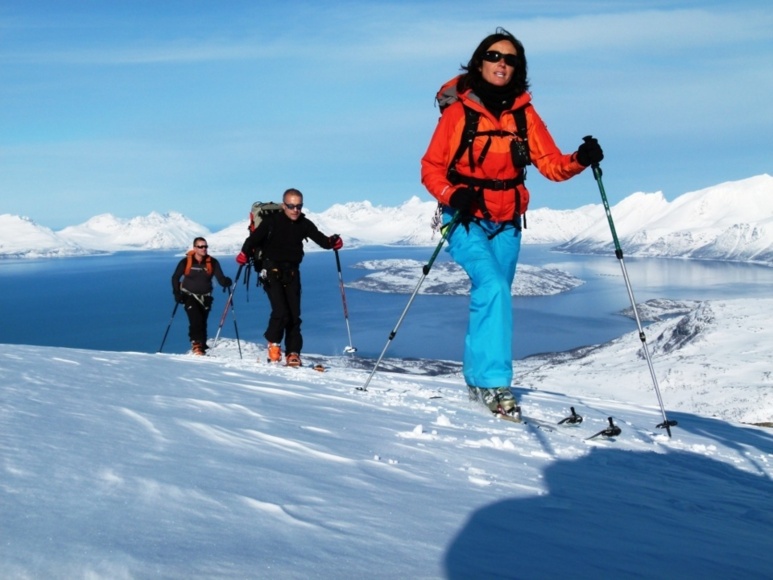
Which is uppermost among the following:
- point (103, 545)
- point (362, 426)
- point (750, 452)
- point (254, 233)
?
point (254, 233)

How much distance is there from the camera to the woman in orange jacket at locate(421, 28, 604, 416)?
5609 millimetres

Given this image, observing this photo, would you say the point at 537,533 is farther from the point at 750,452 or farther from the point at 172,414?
the point at 750,452

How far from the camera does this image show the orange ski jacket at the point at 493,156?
577cm

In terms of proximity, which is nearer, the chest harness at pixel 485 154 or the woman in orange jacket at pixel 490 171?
the woman in orange jacket at pixel 490 171

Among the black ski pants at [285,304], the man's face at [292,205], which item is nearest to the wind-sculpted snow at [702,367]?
the black ski pants at [285,304]

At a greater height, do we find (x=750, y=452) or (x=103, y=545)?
(x=103, y=545)

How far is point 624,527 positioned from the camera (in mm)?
2652

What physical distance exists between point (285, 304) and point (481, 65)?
5788 mm

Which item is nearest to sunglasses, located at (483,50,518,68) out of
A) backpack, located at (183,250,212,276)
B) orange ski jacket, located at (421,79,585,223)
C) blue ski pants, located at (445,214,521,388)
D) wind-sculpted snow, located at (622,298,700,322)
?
orange ski jacket, located at (421,79,585,223)

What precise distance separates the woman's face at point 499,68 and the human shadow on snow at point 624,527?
10.6 ft

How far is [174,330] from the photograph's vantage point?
395 ft

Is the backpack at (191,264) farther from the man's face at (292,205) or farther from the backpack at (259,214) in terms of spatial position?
the man's face at (292,205)

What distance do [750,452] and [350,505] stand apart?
13.4ft

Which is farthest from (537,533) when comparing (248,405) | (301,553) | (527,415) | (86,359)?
(86,359)
